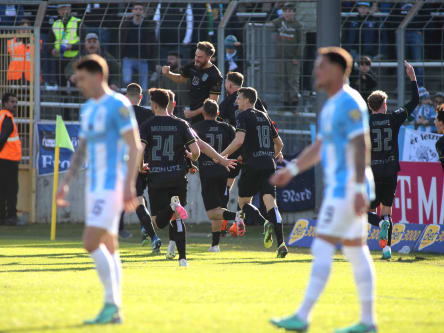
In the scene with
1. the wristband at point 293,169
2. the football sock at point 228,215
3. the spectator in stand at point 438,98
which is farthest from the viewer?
the spectator in stand at point 438,98

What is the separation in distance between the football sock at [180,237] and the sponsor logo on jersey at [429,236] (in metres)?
4.52

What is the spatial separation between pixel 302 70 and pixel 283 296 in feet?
32.3

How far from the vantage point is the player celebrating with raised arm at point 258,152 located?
13.1 meters

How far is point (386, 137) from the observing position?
43.6 ft

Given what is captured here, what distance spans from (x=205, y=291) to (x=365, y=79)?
976cm

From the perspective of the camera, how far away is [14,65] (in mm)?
19953

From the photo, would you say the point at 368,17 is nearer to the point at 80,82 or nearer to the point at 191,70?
the point at 191,70

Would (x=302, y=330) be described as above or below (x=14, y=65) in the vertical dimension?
below

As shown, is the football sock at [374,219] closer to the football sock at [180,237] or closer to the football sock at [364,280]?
the football sock at [180,237]

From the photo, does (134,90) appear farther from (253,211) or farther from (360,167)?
(360,167)

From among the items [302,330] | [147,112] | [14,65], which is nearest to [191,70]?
[147,112]

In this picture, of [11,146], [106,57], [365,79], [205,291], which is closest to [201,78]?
[365,79]

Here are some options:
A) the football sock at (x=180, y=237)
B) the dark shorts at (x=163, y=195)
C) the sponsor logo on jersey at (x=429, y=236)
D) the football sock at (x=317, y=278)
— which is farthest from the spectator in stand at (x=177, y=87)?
the football sock at (x=317, y=278)

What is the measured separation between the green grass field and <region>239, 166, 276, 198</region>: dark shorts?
932mm
